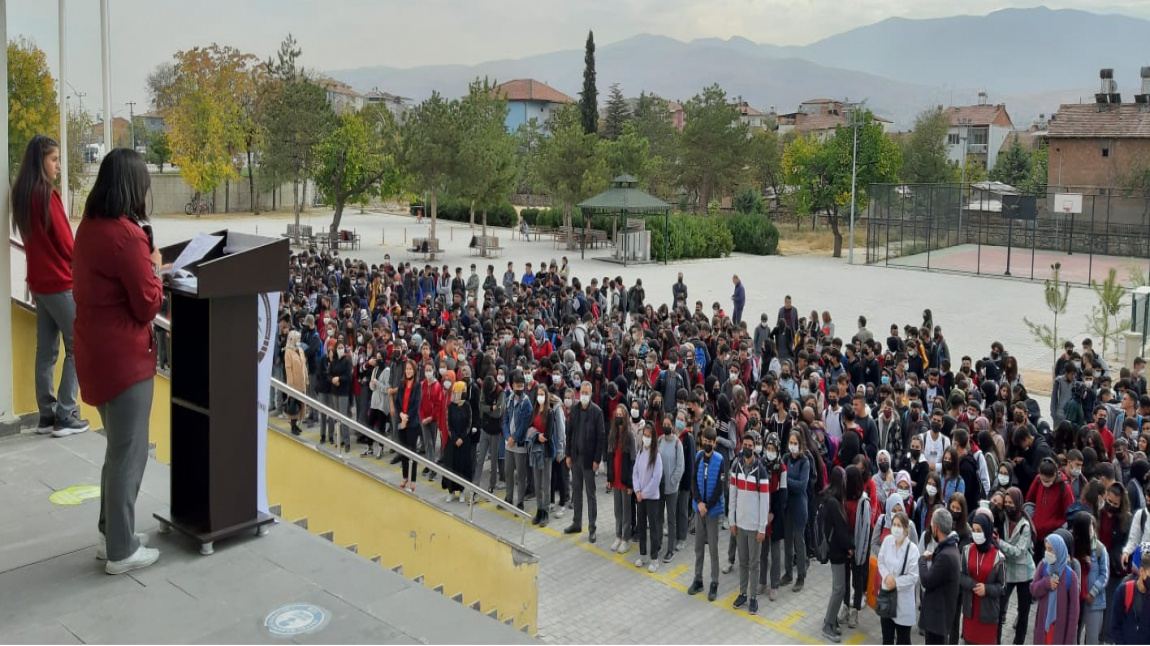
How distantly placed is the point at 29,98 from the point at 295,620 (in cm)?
2869

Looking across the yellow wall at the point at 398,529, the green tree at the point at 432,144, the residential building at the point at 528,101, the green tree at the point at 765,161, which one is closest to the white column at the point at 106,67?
the yellow wall at the point at 398,529

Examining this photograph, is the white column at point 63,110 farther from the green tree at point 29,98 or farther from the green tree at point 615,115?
the green tree at point 615,115

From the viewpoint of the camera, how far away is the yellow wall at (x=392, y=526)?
24.4 feet

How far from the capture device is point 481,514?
11.8m

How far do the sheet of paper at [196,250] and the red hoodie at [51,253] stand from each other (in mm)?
1495

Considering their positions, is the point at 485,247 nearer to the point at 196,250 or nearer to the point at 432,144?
the point at 432,144

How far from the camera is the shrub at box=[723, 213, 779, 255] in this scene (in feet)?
152

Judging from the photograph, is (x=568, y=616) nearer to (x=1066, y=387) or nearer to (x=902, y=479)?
(x=902, y=479)

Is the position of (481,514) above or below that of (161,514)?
below

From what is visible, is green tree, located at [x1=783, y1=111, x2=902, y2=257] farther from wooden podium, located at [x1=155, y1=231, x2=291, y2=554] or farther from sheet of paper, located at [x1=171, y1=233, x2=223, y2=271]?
wooden podium, located at [x1=155, y1=231, x2=291, y2=554]

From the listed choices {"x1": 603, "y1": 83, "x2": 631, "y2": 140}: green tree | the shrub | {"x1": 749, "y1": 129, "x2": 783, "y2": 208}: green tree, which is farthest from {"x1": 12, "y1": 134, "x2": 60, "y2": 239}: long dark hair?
{"x1": 603, "y1": 83, "x2": 631, "y2": 140}: green tree

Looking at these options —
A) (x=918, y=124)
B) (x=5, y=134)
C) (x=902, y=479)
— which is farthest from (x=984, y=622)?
(x=918, y=124)

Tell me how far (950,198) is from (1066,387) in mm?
32918

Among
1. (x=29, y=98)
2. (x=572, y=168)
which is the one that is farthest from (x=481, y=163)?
(x=29, y=98)
